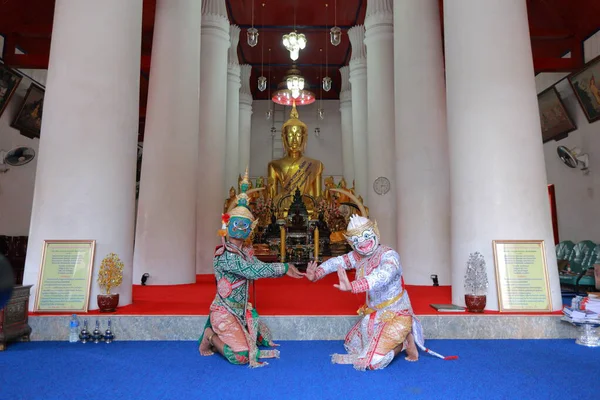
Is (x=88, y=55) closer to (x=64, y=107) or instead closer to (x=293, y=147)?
(x=64, y=107)

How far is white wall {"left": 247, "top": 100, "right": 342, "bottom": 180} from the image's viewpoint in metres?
16.2

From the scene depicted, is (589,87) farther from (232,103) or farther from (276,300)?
(232,103)

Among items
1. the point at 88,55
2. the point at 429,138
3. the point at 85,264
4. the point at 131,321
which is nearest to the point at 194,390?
the point at 131,321

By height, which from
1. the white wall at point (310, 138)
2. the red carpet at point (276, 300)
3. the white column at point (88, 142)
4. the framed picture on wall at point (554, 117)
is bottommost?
the red carpet at point (276, 300)

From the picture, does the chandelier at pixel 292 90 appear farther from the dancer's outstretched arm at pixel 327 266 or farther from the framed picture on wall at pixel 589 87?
the dancer's outstretched arm at pixel 327 266

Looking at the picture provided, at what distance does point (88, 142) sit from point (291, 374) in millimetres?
Result: 2654

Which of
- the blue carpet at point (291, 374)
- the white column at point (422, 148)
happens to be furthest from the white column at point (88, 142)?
the white column at point (422, 148)

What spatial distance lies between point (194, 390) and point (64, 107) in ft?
9.23

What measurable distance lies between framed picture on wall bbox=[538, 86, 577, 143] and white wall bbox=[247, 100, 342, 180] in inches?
313

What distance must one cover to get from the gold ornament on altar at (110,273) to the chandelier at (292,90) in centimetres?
851

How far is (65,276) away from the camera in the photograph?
146 inches

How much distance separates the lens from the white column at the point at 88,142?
12.5ft

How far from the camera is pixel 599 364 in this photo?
2.81 m

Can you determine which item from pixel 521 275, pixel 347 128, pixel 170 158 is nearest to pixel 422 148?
pixel 521 275
